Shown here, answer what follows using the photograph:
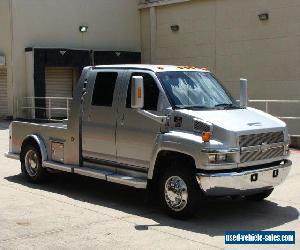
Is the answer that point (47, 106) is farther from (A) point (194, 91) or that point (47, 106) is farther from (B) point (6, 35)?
(A) point (194, 91)

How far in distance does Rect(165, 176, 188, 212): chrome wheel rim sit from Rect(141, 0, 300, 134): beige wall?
45.9 ft

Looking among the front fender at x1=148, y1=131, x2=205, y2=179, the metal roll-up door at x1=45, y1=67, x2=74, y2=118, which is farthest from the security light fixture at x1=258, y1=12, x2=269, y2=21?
the front fender at x1=148, y1=131, x2=205, y2=179

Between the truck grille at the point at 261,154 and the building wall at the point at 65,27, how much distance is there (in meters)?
18.9

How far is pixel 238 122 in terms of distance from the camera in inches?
296

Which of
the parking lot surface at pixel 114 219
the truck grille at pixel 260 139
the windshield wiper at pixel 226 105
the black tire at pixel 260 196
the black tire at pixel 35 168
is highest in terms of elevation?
the windshield wiper at pixel 226 105

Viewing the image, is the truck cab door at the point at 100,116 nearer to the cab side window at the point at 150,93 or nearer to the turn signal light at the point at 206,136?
the cab side window at the point at 150,93

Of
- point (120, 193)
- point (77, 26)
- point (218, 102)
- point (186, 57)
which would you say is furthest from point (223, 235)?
point (77, 26)

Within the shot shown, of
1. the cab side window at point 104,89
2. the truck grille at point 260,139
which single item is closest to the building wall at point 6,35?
the cab side window at point 104,89

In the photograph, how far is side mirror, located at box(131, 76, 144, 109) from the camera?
25.1 feet

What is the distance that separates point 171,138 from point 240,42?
1610 centimetres

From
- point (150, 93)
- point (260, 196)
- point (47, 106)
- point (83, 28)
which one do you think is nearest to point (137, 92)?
point (150, 93)

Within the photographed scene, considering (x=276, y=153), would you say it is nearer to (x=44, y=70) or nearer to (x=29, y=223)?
(x=29, y=223)

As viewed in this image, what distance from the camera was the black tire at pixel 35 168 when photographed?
1002 cm

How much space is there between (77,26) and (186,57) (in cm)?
552
